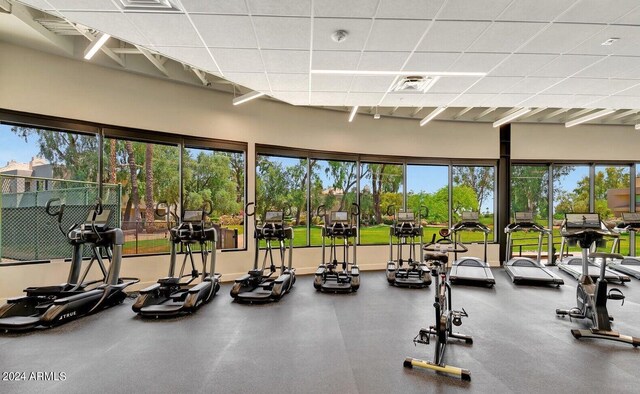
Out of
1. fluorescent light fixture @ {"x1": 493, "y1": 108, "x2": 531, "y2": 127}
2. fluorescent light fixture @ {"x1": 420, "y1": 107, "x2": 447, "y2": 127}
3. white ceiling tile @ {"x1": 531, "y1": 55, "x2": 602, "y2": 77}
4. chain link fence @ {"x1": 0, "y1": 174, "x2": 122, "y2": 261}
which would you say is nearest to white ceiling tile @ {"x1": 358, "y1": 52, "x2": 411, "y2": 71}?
white ceiling tile @ {"x1": 531, "y1": 55, "x2": 602, "y2": 77}

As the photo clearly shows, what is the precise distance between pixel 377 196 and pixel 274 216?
355 centimetres

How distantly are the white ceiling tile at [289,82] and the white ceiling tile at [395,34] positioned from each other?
137 centimetres

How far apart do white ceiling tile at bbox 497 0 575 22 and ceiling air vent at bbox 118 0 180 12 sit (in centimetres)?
324

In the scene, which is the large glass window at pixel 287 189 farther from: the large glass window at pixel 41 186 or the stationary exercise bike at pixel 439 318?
the stationary exercise bike at pixel 439 318

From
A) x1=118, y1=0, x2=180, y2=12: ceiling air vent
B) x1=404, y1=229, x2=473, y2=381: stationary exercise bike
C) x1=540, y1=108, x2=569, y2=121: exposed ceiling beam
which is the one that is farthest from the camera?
x1=540, y1=108, x2=569, y2=121: exposed ceiling beam

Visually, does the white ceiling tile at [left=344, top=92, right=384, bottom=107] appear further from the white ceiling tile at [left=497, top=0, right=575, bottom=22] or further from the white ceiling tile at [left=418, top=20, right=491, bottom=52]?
the white ceiling tile at [left=497, top=0, right=575, bottom=22]

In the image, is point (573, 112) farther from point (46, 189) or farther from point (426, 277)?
point (46, 189)

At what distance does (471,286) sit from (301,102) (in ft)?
16.4

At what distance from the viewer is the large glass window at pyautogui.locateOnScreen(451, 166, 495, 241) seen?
9320mm

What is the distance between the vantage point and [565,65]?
14.8ft

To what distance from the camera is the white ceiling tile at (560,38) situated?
11.5 ft

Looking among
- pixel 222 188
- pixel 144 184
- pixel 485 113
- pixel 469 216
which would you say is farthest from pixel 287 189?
pixel 485 113

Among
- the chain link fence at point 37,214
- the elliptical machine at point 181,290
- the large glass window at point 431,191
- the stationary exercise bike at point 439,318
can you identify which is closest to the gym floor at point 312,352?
the stationary exercise bike at point 439,318

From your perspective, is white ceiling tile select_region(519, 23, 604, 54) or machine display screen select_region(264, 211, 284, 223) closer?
white ceiling tile select_region(519, 23, 604, 54)
